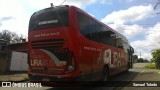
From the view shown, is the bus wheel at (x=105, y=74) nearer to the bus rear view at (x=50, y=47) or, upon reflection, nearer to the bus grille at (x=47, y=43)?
the bus rear view at (x=50, y=47)

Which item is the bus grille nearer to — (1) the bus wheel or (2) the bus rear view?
(2) the bus rear view

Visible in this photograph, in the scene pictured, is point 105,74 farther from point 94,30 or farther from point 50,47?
point 50,47

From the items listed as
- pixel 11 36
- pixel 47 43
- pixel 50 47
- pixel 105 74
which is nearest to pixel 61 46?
pixel 50 47

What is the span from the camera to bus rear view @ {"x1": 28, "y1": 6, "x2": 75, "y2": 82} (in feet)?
35.4

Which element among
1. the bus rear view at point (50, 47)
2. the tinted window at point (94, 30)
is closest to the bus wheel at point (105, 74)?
the tinted window at point (94, 30)

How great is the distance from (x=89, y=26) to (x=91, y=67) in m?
1.99

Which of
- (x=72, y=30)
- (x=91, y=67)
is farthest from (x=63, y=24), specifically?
(x=91, y=67)

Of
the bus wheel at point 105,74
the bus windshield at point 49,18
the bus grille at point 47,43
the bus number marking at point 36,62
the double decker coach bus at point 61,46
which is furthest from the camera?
the bus wheel at point 105,74

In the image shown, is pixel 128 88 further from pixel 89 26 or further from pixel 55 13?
pixel 55 13

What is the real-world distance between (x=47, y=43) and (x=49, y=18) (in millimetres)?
1104

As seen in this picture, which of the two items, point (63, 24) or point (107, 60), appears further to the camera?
point (107, 60)

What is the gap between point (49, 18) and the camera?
11.5m

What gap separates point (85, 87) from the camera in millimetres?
13359

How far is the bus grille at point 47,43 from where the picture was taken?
1103 cm
